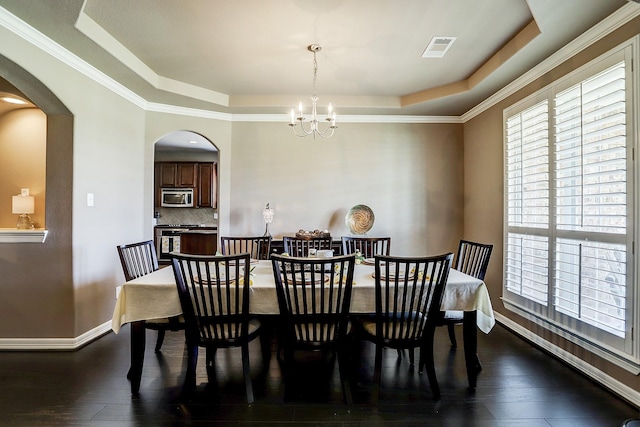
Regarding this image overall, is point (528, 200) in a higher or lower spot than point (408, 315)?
higher

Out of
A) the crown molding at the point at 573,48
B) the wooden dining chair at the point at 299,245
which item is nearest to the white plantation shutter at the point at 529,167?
the crown molding at the point at 573,48

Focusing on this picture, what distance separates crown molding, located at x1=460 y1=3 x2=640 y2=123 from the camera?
215 cm

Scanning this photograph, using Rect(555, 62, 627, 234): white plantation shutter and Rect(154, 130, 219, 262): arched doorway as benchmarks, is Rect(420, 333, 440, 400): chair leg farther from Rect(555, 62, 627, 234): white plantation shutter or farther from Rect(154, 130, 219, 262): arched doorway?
Rect(154, 130, 219, 262): arched doorway

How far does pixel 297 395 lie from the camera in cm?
220

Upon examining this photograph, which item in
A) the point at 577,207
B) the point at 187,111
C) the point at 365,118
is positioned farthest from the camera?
the point at 365,118

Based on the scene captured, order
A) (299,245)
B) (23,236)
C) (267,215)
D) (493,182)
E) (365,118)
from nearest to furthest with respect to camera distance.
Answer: (23,236) → (299,245) → (493,182) → (267,215) → (365,118)

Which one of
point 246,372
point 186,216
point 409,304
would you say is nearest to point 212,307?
point 246,372

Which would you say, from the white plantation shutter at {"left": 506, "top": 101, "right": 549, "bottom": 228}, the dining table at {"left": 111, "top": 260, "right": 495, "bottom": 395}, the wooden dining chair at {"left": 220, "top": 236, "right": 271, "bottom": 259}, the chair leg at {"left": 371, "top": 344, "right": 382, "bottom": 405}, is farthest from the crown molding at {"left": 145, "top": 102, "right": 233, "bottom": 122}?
the chair leg at {"left": 371, "top": 344, "right": 382, "bottom": 405}

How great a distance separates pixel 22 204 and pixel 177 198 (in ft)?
13.6

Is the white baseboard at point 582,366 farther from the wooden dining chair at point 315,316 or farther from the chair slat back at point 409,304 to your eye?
the wooden dining chair at point 315,316

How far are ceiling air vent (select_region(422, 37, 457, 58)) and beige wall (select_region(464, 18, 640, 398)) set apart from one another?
Answer: 36.8 inches

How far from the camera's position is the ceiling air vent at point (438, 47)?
2814mm

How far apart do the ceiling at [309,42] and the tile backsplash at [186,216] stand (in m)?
3.84

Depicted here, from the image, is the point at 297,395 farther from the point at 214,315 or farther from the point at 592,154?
the point at 592,154
